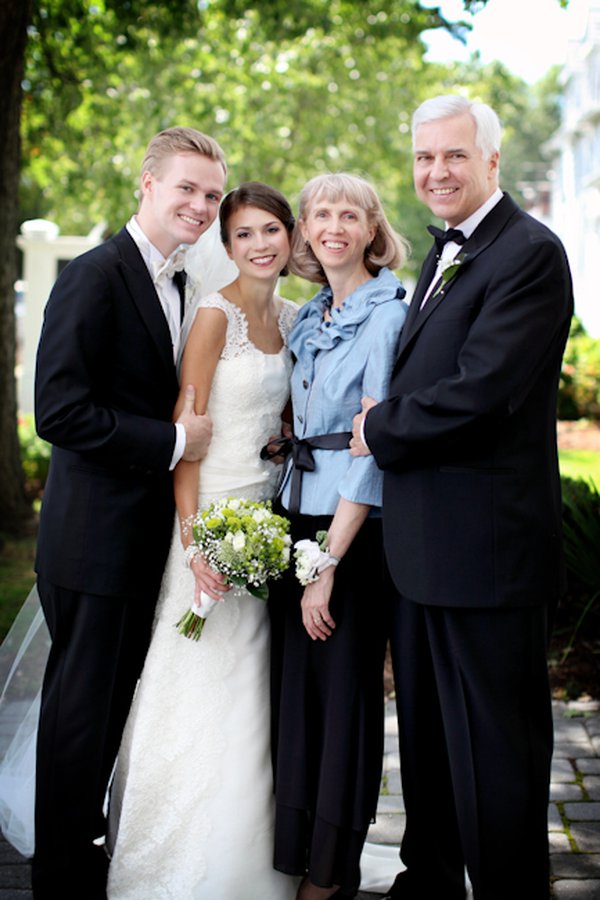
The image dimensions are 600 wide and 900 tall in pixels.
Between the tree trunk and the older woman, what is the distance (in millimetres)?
5848

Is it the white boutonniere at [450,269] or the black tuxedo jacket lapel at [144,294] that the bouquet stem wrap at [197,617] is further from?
the white boutonniere at [450,269]

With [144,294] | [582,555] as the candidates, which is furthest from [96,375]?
[582,555]

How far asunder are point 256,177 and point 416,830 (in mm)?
17237

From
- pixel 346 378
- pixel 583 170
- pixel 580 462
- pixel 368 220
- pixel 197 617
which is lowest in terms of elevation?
pixel 197 617

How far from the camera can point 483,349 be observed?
3.07m

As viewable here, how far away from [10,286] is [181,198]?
6086mm

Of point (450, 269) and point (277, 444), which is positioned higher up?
point (450, 269)

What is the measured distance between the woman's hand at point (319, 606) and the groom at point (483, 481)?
0.25m

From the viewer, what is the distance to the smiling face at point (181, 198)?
3.67 m

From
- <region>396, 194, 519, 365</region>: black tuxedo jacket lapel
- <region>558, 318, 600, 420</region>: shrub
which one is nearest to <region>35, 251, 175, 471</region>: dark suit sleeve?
<region>396, 194, 519, 365</region>: black tuxedo jacket lapel

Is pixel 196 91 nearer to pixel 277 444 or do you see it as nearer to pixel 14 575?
pixel 14 575

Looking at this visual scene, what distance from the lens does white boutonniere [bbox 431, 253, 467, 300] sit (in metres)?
3.25

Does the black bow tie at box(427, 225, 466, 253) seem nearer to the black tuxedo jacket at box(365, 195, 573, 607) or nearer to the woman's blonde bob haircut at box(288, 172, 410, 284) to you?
the black tuxedo jacket at box(365, 195, 573, 607)

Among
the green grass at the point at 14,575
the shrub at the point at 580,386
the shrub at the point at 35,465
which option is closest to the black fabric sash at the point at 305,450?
the green grass at the point at 14,575
